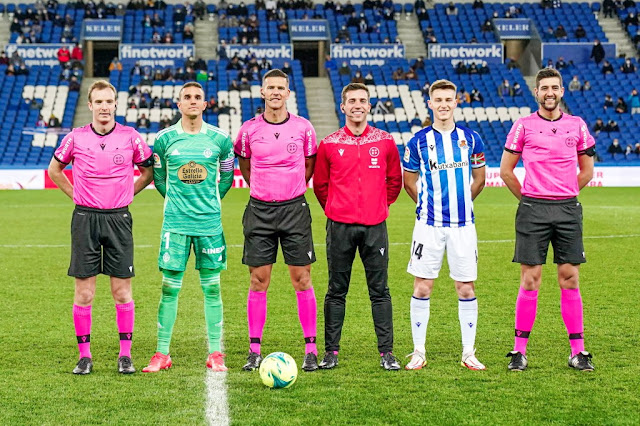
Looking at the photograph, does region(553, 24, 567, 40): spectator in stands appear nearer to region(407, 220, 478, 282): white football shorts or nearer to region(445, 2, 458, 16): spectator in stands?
region(445, 2, 458, 16): spectator in stands

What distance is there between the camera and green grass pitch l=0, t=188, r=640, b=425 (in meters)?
5.00

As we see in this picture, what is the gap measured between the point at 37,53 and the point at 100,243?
32.8 meters

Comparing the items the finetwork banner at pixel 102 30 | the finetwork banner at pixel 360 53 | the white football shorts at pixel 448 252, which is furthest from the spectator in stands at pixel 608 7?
the white football shorts at pixel 448 252

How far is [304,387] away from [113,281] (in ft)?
5.01

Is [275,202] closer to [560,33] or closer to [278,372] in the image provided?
[278,372]

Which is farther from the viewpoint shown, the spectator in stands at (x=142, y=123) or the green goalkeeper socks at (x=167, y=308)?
the spectator in stands at (x=142, y=123)

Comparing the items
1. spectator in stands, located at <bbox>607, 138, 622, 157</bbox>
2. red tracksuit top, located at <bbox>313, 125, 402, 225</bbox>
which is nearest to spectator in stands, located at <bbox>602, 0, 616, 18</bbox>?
spectator in stands, located at <bbox>607, 138, 622, 157</bbox>

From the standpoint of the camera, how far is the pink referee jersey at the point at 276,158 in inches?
237

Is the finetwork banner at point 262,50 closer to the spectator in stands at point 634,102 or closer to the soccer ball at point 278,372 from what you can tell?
the spectator in stands at point 634,102

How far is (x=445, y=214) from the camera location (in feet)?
19.6

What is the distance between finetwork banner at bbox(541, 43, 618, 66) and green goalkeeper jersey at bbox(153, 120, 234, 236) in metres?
33.4

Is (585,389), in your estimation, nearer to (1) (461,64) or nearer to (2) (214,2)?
(1) (461,64)

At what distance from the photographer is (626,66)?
36094 mm

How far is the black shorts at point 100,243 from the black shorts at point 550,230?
267 centimetres
